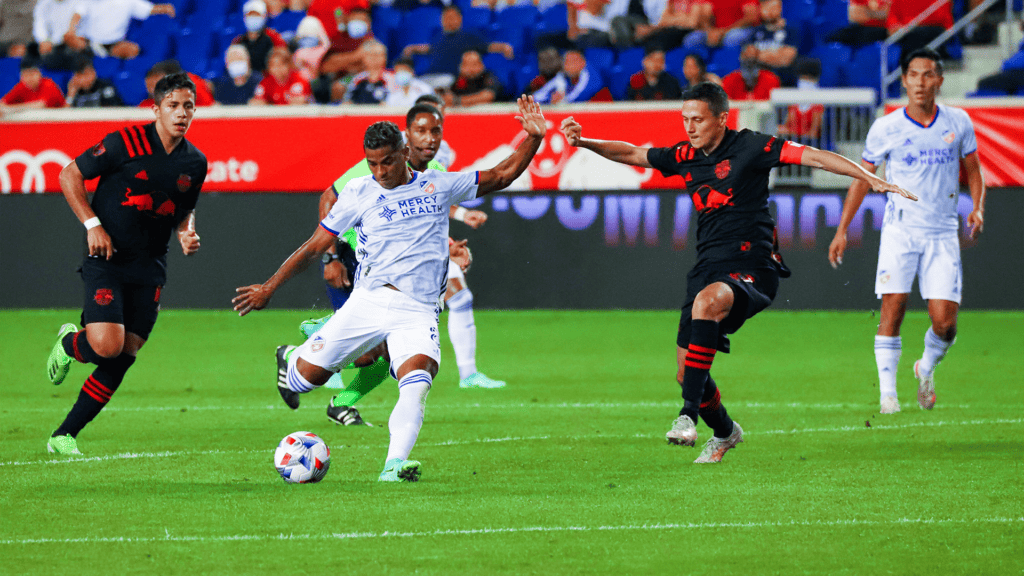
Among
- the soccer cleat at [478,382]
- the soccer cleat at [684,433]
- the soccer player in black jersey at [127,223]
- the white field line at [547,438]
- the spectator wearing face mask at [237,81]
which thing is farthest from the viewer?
the spectator wearing face mask at [237,81]

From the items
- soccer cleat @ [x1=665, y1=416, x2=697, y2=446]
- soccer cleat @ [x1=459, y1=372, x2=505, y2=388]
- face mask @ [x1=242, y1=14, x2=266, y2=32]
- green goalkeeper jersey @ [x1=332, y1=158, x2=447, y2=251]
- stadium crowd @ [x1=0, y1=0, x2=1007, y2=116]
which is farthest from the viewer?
face mask @ [x1=242, y1=14, x2=266, y2=32]

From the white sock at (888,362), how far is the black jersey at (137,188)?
15.1 feet

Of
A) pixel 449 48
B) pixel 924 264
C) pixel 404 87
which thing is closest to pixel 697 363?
pixel 924 264

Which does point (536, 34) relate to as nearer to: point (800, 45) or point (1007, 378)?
point (800, 45)

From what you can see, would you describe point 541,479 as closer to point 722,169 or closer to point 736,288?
point 736,288

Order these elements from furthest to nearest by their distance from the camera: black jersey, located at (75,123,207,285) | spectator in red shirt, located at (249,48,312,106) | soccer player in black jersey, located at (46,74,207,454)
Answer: spectator in red shirt, located at (249,48,312,106)
black jersey, located at (75,123,207,285)
soccer player in black jersey, located at (46,74,207,454)

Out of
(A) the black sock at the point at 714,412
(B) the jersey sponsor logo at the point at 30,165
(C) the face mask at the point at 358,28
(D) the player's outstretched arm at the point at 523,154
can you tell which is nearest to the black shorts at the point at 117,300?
(D) the player's outstretched arm at the point at 523,154

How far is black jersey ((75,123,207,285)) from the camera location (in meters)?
7.50

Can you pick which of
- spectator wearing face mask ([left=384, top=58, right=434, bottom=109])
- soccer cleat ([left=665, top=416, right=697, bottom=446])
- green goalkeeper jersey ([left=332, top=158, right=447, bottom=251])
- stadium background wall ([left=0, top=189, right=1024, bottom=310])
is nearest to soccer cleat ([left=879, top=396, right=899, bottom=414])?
soccer cleat ([left=665, top=416, right=697, bottom=446])

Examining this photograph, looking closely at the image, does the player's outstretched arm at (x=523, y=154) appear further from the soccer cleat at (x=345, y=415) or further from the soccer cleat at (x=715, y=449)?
the soccer cleat at (x=345, y=415)

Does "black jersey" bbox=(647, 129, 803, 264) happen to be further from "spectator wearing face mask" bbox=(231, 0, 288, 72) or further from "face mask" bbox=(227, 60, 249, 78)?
"spectator wearing face mask" bbox=(231, 0, 288, 72)

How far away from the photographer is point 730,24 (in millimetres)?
17766

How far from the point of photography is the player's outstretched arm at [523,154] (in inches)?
263

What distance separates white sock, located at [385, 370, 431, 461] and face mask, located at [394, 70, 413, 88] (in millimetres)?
10935
